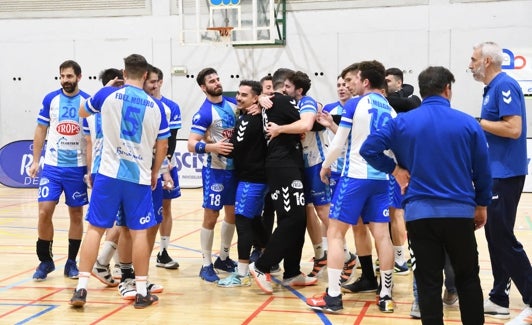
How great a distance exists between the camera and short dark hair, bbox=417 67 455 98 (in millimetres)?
4070

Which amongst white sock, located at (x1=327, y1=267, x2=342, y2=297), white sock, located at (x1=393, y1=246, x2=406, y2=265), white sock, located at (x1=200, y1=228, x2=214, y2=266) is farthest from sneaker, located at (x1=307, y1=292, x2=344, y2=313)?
white sock, located at (x1=393, y1=246, x2=406, y2=265)

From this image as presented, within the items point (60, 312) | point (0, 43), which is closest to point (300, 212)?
point (60, 312)

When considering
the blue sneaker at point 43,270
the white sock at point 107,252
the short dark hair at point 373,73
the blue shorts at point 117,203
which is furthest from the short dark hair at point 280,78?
the blue sneaker at point 43,270

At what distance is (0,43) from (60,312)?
13.9m

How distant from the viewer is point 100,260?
6500 millimetres

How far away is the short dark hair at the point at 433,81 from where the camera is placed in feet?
13.4

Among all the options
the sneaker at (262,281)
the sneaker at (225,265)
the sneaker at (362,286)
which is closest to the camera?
the sneaker at (262,281)

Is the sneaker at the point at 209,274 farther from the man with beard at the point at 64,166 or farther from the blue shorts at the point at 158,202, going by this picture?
the man with beard at the point at 64,166

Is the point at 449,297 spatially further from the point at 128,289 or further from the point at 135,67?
the point at 135,67

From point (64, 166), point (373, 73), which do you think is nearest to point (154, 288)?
point (64, 166)

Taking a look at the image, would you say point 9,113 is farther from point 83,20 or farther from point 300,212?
point 300,212

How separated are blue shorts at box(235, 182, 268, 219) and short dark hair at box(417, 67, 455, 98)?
2506 mm

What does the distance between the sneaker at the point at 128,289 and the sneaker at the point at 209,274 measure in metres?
0.80

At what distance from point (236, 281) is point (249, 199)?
0.83 metres
